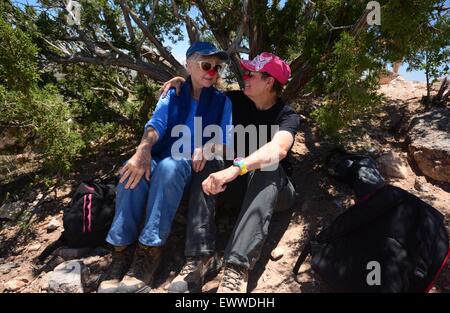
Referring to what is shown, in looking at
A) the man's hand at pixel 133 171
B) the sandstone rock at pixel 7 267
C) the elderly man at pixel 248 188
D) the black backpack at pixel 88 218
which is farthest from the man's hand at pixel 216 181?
the sandstone rock at pixel 7 267

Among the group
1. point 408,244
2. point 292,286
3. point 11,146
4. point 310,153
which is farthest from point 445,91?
point 11,146

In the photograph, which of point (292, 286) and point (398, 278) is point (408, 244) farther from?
point (292, 286)

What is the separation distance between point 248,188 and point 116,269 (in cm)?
109

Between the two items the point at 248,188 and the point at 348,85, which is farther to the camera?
the point at 348,85

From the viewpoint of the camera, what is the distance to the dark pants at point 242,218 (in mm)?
1988

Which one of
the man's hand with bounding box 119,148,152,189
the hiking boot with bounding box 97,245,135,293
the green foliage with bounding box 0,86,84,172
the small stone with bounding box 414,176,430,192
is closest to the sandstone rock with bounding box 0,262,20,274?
the green foliage with bounding box 0,86,84,172

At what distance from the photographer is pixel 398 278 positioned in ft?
5.52

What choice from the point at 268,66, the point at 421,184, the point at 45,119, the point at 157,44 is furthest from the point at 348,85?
the point at 157,44

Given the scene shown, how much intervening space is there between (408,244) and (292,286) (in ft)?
2.64

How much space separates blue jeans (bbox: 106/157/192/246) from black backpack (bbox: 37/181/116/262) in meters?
0.47

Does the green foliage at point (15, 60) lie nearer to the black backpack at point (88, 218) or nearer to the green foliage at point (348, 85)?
the black backpack at point (88, 218)

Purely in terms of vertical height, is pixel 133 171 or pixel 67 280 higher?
pixel 133 171

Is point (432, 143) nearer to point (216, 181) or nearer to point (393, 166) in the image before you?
point (393, 166)

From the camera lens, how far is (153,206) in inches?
80.8
